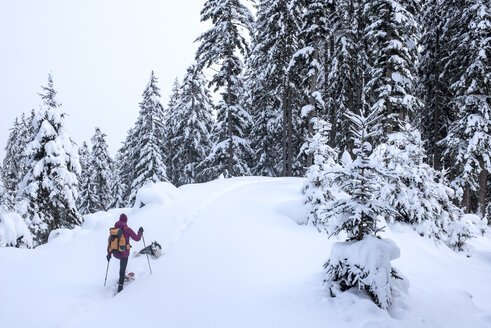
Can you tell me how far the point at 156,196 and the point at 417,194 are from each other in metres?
A: 10.7

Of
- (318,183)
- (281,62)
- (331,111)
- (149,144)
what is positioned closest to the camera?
(318,183)

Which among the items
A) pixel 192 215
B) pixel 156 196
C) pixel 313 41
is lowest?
pixel 192 215

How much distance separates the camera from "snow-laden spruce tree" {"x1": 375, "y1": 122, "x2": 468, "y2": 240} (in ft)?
36.7

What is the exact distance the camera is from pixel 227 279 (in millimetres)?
7086

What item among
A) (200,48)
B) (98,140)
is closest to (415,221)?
(200,48)

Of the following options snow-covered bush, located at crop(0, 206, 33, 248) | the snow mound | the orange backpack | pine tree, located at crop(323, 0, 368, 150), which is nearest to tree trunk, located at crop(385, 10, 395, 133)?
pine tree, located at crop(323, 0, 368, 150)

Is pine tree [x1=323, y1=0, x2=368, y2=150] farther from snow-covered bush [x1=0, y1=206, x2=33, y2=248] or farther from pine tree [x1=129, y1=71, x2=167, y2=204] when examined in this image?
snow-covered bush [x1=0, y1=206, x2=33, y2=248]

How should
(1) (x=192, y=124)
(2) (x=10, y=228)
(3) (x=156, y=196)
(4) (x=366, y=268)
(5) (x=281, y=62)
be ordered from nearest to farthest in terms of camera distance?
(4) (x=366, y=268) < (2) (x=10, y=228) < (3) (x=156, y=196) < (5) (x=281, y=62) < (1) (x=192, y=124)

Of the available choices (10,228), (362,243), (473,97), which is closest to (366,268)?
(362,243)

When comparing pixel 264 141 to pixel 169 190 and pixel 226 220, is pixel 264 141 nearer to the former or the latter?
pixel 169 190

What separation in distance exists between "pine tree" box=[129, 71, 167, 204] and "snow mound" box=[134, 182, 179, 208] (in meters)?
13.5

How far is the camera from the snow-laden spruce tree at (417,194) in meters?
11.2

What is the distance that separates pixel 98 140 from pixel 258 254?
31429mm

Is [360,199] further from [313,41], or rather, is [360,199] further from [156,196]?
[313,41]
